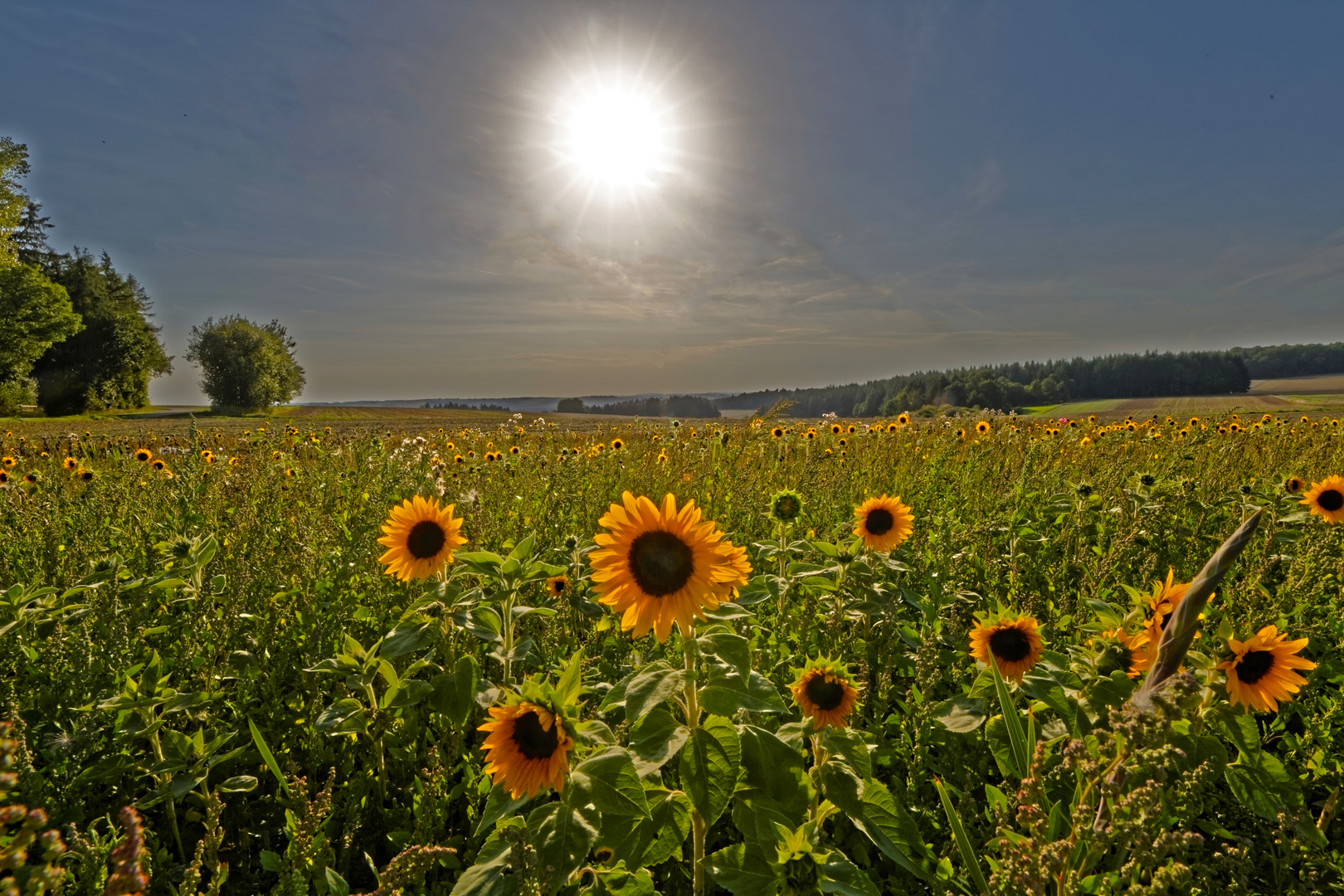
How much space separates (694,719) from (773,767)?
0.70ft

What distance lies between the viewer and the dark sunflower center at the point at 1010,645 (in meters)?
2.06

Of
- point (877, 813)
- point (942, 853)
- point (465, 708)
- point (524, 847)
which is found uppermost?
point (524, 847)

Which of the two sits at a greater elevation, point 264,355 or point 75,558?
point 264,355

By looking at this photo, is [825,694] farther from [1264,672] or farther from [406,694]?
[406,694]

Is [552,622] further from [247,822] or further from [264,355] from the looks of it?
[264,355]

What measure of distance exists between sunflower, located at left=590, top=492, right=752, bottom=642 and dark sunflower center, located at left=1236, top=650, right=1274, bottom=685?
1421mm

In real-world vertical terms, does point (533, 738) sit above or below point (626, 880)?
above

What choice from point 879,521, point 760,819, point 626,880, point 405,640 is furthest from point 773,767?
point 879,521

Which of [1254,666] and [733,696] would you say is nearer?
[733,696]

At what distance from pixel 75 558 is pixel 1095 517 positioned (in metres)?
6.77

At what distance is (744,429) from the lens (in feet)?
28.5

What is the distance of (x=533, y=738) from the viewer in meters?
1.39

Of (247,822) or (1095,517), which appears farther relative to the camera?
(1095,517)

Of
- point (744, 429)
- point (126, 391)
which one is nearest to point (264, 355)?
point (126, 391)
